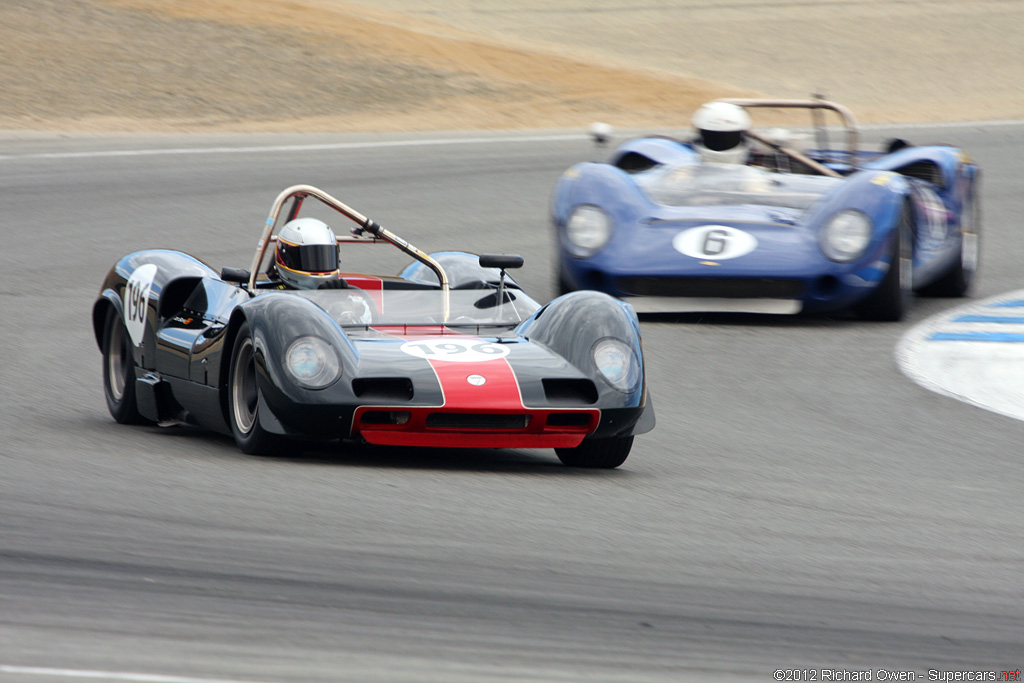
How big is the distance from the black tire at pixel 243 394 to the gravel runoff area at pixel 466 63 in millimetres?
14948

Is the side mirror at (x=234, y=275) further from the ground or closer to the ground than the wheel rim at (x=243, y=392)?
further from the ground

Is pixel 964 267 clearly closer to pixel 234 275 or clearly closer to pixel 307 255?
pixel 307 255

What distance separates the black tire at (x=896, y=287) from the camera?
959 centimetres

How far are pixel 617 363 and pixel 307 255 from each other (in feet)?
5.07

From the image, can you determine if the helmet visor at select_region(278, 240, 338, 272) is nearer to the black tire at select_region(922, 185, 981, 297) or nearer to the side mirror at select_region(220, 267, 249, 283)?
the side mirror at select_region(220, 267, 249, 283)

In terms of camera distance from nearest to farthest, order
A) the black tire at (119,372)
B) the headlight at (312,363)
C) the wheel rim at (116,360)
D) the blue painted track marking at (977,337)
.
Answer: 1. the headlight at (312,363)
2. the black tire at (119,372)
3. the wheel rim at (116,360)
4. the blue painted track marking at (977,337)

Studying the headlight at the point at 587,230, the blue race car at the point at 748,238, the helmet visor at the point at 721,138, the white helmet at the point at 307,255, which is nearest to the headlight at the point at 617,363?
the white helmet at the point at 307,255

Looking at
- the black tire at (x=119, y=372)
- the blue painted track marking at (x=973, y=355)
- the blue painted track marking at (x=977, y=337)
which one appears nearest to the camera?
the black tire at (x=119, y=372)

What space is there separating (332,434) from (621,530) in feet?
4.06

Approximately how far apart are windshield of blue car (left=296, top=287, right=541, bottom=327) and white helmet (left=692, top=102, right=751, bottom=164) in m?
4.49

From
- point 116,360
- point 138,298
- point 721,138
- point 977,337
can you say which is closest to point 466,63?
point 721,138

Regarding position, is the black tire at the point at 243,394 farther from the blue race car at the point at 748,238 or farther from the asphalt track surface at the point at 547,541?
the blue race car at the point at 748,238

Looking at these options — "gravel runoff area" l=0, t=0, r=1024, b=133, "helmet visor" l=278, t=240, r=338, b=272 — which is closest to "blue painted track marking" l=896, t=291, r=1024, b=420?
"helmet visor" l=278, t=240, r=338, b=272

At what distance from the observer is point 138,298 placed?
711 centimetres
